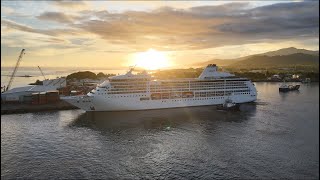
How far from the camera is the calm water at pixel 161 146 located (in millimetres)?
17406

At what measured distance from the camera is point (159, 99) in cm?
4006

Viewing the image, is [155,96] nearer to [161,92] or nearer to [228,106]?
[161,92]

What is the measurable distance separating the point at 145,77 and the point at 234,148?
66.1 ft

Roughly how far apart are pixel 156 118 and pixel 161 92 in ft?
23.3

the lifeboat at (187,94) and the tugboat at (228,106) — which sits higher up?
the lifeboat at (187,94)

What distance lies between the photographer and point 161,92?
40.3 metres

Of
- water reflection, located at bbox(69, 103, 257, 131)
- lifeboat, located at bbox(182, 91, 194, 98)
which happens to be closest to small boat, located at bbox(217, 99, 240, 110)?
water reflection, located at bbox(69, 103, 257, 131)

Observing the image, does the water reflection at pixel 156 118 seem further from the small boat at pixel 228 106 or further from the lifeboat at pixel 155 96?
the lifeboat at pixel 155 96

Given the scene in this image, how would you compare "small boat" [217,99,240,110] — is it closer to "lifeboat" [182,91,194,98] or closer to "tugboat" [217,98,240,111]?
"tugboat" [217,98,240,111]

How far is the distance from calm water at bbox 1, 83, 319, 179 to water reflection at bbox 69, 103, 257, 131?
0.10m

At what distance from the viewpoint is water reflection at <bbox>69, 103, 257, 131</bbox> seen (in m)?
30.1

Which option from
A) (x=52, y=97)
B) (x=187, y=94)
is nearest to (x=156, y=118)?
(x=187, y=94)

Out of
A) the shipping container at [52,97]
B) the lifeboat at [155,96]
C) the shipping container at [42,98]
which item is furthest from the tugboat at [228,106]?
the shipping container at [42,98]

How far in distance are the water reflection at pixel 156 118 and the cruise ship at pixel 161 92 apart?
1188 millimetres
